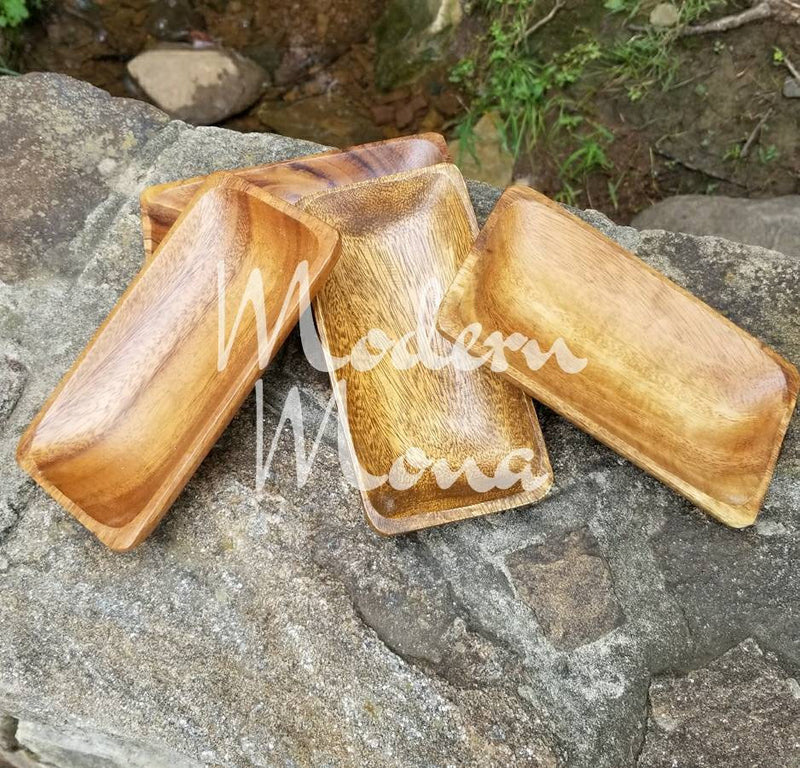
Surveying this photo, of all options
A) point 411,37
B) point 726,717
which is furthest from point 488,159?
point 726,717

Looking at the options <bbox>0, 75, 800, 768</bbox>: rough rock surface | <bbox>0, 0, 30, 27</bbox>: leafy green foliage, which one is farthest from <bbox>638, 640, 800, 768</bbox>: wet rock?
<bbox>0, 0, 30, 27</bbox>: leafy green foliage

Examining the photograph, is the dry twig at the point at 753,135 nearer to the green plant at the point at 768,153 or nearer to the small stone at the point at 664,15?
the green plant at the point at 768,153

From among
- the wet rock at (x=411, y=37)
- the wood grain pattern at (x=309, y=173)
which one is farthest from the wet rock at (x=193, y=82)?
the wood grain pattern at (x=309, y=173)

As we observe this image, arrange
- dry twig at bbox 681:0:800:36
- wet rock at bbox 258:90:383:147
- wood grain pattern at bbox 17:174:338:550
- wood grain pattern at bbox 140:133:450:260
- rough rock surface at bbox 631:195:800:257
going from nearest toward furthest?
wood grain pattern at bbox 17:174:338:550
wood grain pattern at bbox 140:133:450:260
rough rock surface at bbox 631:195:800:257
dry twig at bbox 681:0:800:36
wet rock at bbox 258:90:383:147

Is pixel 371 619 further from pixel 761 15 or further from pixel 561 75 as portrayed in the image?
pixel 761 15

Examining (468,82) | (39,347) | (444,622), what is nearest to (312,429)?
(444,622)

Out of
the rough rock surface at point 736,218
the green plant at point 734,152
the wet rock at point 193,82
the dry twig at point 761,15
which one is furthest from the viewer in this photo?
the wet rock at point 193,82

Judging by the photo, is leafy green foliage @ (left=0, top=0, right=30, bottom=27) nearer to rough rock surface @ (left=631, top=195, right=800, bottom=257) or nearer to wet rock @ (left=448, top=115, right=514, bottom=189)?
wet rock @ (left=448, top=115, right=514, bottom=189)
